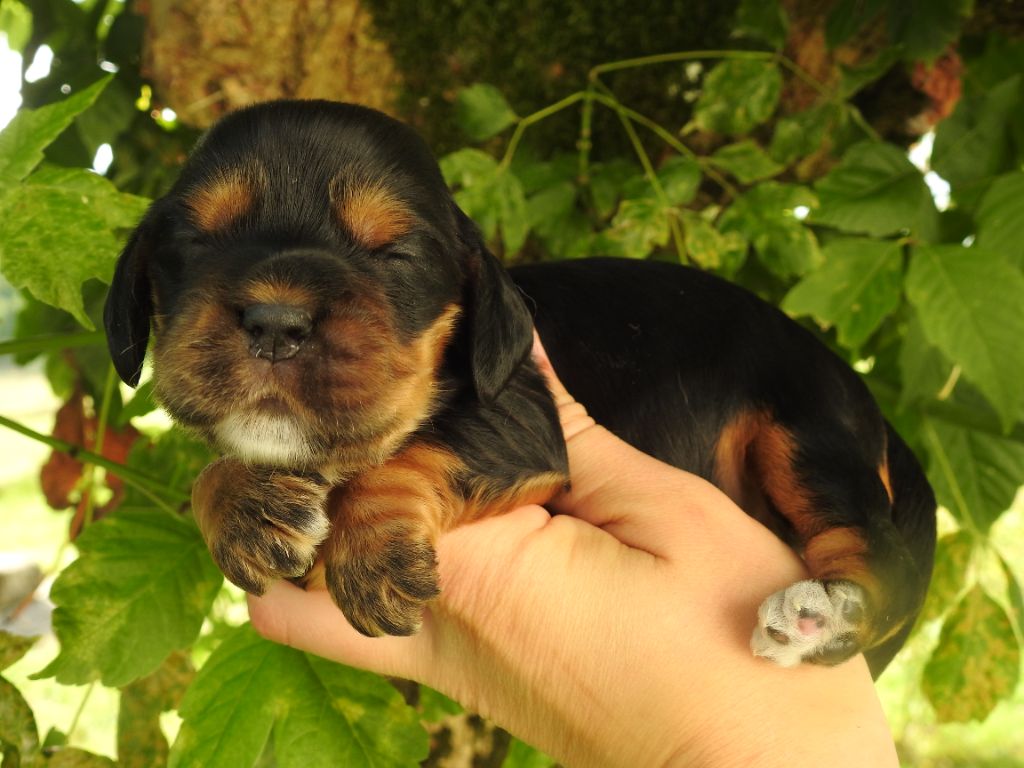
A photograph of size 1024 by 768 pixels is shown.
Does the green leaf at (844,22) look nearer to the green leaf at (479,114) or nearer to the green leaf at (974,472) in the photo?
the green leaf at (479,114)

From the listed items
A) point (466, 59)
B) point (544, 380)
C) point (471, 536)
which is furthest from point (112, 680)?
point (466, 59)

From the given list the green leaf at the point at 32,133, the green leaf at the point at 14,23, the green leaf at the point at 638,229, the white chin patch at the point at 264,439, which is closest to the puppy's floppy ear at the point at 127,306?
the green leaf at the point at 32,133

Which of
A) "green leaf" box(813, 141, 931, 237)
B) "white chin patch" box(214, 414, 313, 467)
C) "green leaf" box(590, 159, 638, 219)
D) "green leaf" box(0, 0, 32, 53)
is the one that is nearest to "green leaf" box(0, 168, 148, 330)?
"white chin patch" box(214, 414, 313, 467)

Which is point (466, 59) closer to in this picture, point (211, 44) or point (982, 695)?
point (211, 44)

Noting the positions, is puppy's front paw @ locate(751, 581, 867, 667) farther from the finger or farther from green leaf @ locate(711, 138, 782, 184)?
Result: green leaf @ locate(711, 138, 782, 184)

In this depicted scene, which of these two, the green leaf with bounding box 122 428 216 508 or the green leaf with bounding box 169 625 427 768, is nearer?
the green leaf with bounding box 169 625 427 768
